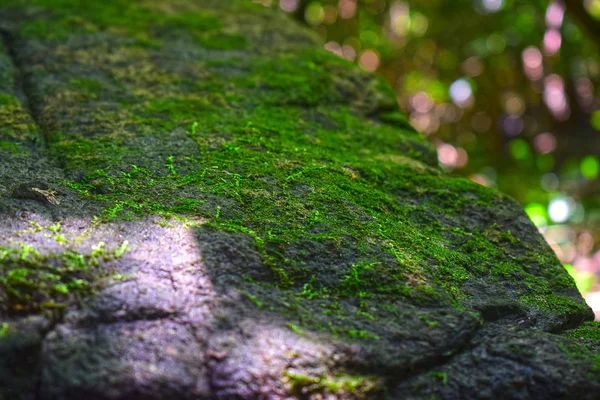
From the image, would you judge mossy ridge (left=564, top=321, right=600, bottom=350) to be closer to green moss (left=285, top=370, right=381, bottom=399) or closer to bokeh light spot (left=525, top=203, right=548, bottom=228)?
green moss (left=285, top=370, right=381, bottom=399)

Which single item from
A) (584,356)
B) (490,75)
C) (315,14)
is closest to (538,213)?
(490,75)

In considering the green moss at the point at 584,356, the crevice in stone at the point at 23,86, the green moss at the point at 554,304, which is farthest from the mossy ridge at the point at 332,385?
the crevice in stone at the point at 23,86

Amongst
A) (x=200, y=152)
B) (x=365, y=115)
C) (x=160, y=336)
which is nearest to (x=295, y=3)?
(x=365, y=115)

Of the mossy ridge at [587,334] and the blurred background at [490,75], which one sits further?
the blurred background at [490,75]

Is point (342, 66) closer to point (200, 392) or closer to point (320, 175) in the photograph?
point (320, 175)

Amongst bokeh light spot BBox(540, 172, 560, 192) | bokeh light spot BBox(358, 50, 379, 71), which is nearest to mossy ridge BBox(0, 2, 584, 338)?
bokeh light spot BBox(540, 172, 560, 192)

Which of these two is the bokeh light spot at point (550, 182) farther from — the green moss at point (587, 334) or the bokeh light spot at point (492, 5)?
the green moss at point (587, 334)
